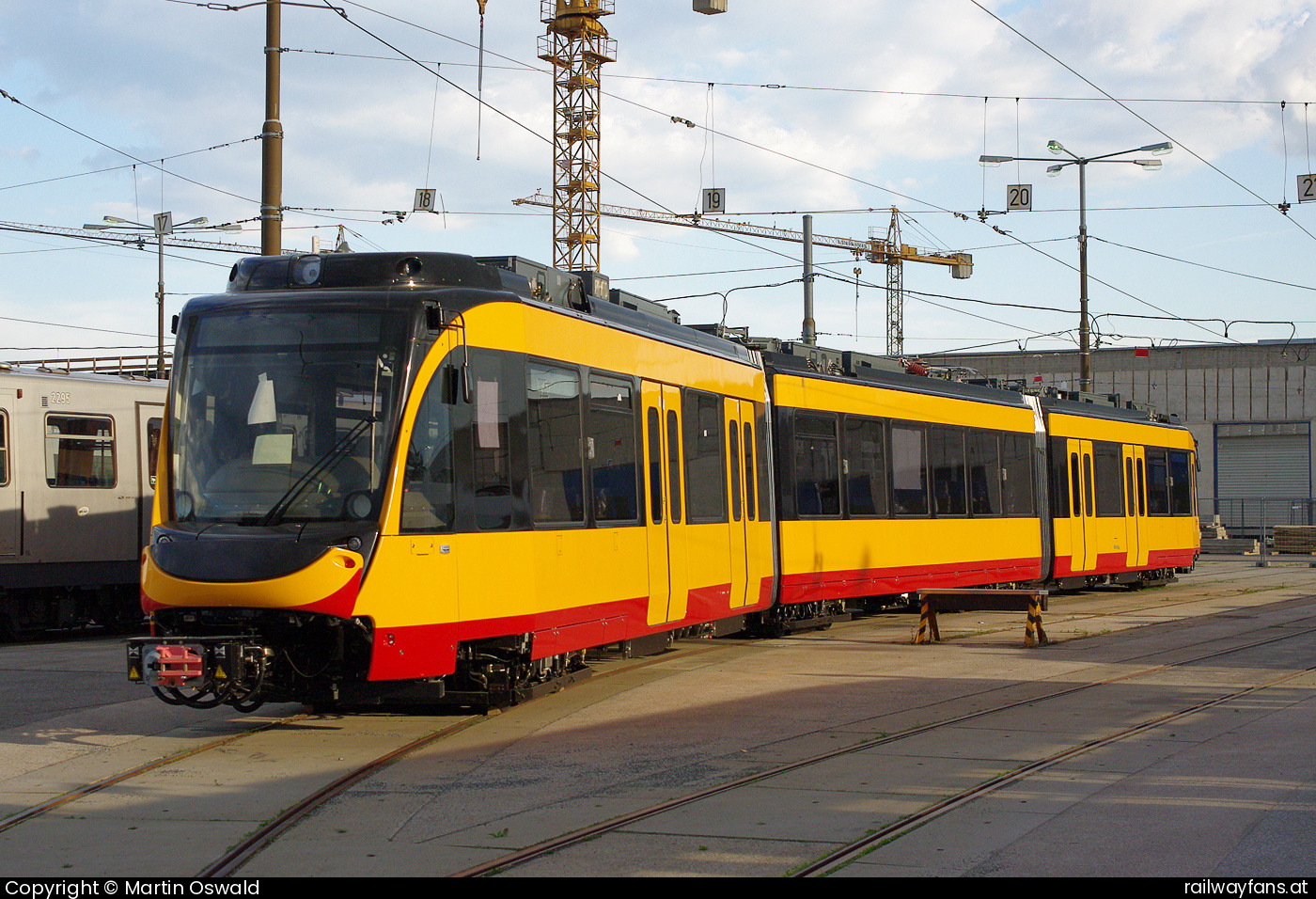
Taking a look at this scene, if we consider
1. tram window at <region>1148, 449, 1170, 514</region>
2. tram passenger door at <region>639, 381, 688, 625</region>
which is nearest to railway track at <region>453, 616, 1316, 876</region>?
tram passenger door at <region>639, 381, 688, 625</region>

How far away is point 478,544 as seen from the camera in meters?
10.2

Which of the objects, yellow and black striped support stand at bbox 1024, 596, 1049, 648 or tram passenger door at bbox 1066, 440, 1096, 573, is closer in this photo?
yellow and black striped support stand at bbox 1024, 596, 1049, 648

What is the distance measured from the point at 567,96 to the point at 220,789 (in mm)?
52779

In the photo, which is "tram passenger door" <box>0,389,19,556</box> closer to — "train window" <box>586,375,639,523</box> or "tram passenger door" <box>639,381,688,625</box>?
"tram passenger door" <box>639,381,688,625</box>

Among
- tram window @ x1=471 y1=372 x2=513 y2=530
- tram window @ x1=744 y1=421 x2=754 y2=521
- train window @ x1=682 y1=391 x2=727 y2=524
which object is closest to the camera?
tram window @ x1=471 y1=372 x2=513 y2=530

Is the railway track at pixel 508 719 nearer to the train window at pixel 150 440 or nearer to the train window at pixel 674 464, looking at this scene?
the train window at pixel 674 464

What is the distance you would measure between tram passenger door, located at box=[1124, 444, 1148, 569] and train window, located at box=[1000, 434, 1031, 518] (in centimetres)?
452

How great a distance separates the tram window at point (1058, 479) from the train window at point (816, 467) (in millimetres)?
7375

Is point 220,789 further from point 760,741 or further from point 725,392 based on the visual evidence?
point 725,392

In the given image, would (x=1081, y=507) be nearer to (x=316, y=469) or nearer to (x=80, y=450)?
(x=80, y=450)

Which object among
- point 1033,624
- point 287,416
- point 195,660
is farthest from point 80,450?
point 1033,624

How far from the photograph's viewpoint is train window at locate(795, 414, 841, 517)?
17.8 m

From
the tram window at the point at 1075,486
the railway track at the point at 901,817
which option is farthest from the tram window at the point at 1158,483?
the railway track at the point at 901,817

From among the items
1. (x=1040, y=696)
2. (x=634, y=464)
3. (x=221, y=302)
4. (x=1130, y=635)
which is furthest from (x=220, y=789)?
(x=1130, y=635)
